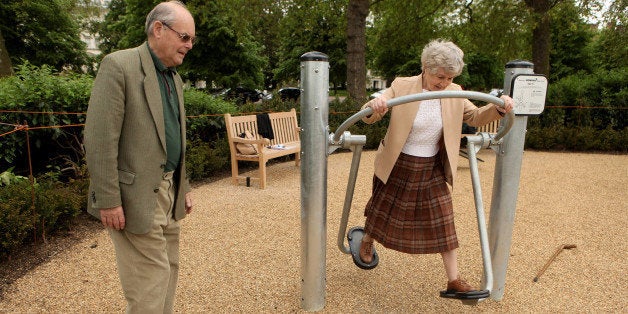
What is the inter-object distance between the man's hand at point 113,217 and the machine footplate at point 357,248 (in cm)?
174

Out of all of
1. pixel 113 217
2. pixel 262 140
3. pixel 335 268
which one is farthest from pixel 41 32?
pixel 113 217

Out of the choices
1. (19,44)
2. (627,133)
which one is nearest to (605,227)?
(627,133)

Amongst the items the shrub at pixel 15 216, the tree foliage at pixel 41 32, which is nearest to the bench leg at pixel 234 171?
the shrub at pixel 15 216

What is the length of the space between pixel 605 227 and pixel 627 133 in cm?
626

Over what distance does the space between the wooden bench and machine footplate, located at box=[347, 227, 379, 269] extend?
10.1 feet

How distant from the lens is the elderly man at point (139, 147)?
1.80 metres

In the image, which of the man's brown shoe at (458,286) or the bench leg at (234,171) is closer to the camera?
the man's brown shoe at (458,286)

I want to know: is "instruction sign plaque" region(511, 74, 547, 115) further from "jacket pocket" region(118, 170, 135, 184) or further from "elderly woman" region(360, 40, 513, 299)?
"jacket pocket" region(118, 170, 135, 184)

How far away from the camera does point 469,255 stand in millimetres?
3902

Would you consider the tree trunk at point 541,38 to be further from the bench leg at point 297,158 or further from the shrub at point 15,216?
the shrub at point 15,216

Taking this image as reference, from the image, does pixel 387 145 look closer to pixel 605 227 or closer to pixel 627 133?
pixel 605 227

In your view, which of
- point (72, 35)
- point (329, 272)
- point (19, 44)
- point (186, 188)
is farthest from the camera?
point (72, 35)

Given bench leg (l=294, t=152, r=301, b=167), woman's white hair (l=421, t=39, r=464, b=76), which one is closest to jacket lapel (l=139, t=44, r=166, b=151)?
woman's white hair (l=421, t=39, r=464, b=76)

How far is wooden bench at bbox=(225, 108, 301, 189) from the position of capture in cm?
629
